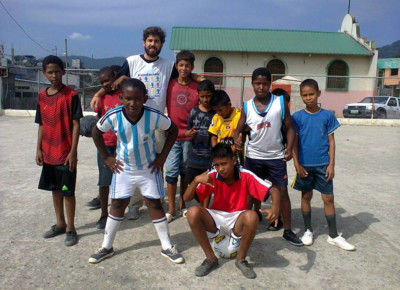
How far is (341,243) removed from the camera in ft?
10.9

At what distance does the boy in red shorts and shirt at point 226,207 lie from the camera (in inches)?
110

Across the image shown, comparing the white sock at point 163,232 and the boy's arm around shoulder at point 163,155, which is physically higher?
the boy's arm around shoulder at point 163,155

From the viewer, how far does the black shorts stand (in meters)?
3.28

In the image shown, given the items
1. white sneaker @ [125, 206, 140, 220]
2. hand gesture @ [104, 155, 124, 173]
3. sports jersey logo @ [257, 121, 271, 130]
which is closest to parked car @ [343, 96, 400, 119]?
sports jersey logo @ [257, 121, 271, 130]

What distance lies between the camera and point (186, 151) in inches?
156

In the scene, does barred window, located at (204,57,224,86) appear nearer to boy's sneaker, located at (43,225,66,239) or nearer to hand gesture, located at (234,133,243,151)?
hand gesture, located at (234,133,243,151)


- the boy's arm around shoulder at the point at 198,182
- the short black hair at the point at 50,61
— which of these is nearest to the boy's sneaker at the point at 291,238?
the boy's arm around shoulder at the point at 198,182

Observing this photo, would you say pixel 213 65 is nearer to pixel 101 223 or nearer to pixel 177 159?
pixel 177 159

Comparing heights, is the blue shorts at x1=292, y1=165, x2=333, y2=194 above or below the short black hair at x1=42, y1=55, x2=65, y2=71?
below

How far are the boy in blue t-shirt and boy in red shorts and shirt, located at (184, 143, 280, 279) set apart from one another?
741 mm

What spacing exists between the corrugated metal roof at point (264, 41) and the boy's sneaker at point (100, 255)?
21366 millimetres

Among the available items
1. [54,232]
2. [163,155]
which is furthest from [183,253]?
[54,232]

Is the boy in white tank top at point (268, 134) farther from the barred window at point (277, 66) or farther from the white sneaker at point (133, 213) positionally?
the barred window at point (277, 66)

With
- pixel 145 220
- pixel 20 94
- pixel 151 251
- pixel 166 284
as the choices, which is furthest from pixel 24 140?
pixel 20 94
